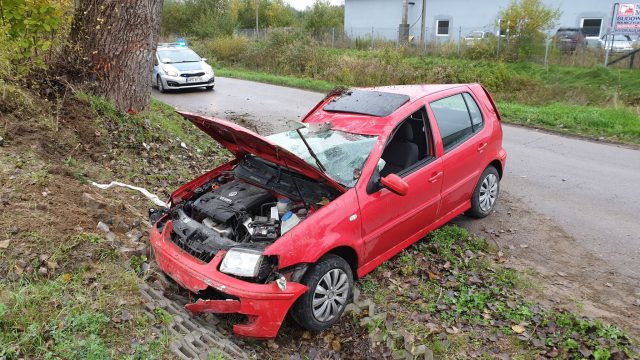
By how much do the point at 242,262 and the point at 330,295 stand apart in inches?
33.0

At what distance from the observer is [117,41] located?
762cm

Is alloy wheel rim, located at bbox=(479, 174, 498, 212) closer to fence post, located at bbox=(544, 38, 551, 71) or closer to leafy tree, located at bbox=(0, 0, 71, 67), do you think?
leafy tree, located at bbox=(0, 0, 71, 67)

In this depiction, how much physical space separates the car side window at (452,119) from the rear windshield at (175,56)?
13.9 m

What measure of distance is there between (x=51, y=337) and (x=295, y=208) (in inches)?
82.5

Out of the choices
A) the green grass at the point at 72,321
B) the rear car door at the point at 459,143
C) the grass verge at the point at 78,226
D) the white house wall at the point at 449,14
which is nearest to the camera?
the green grass at the point at 72,321

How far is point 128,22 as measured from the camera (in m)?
7.58

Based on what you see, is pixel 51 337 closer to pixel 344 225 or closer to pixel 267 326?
pixel 267 326

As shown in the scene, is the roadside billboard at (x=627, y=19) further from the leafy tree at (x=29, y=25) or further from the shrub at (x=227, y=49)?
the shrub at (x=227, y=49)

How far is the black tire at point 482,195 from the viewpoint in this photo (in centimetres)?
596

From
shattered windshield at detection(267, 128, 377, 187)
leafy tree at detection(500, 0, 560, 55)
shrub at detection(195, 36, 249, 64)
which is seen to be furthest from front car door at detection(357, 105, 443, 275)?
shrub at detection(195, 36, 249, 64)

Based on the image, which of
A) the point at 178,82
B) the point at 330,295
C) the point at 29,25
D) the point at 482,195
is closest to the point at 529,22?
the point at 178,82

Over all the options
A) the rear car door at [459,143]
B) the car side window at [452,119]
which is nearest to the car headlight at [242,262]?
the rear car door at [459,143]

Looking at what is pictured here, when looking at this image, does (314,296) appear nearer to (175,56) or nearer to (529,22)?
(175,56)

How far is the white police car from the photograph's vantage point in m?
16.6
